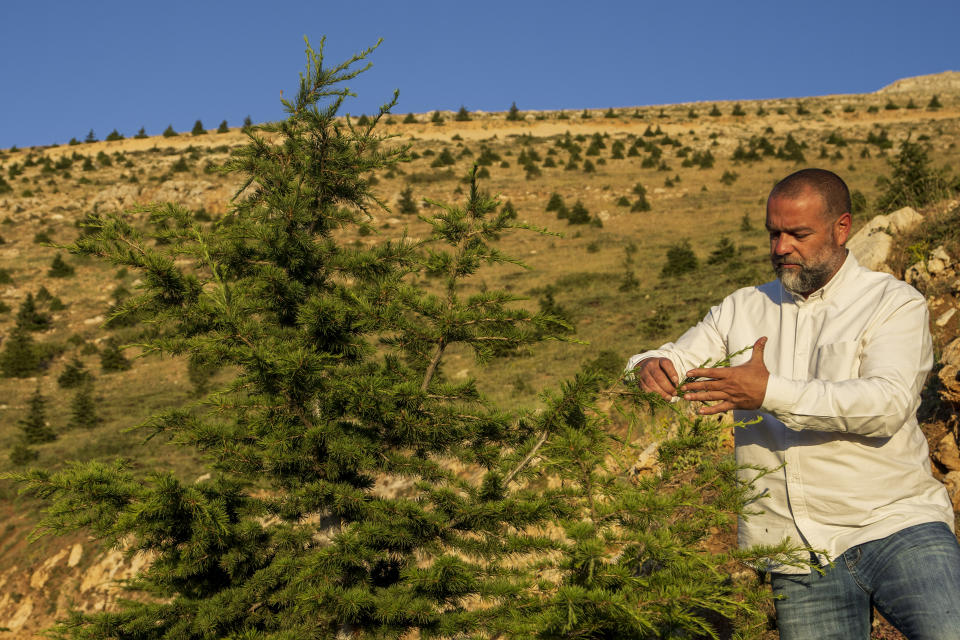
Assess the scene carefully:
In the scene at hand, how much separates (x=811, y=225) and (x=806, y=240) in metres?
0.05

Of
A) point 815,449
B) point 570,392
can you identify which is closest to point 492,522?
point 570,392

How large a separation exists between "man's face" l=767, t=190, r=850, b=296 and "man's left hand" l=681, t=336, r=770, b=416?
0.39 m

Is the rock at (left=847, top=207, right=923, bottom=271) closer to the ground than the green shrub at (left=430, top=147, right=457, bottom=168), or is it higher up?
closer to the ground

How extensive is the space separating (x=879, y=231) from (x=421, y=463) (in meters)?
8.22

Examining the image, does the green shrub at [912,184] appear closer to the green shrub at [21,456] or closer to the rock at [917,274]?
the rock at [917,274]

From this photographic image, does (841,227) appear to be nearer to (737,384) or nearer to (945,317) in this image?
(737,384)

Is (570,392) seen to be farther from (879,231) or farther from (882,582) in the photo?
(879,231)

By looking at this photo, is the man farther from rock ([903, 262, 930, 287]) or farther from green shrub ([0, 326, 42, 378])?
green shrub ([0, 326, 42, 378])

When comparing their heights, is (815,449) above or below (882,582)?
above

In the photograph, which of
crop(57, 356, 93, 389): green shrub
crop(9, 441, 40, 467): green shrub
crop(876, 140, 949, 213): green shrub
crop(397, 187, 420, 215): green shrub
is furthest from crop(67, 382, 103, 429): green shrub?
crop(876, 140, 949, 213): green shrub

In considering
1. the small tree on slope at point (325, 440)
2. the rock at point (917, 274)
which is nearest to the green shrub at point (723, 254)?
the rock at point (917, 274)

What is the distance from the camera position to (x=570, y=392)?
9.63 feet

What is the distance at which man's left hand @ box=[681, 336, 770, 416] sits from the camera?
6.39ft

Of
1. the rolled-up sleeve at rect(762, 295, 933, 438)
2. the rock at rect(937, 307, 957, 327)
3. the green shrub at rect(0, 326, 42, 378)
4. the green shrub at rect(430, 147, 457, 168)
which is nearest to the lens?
the rolled-up sleeve at rect(762, 295, 933, 438)
